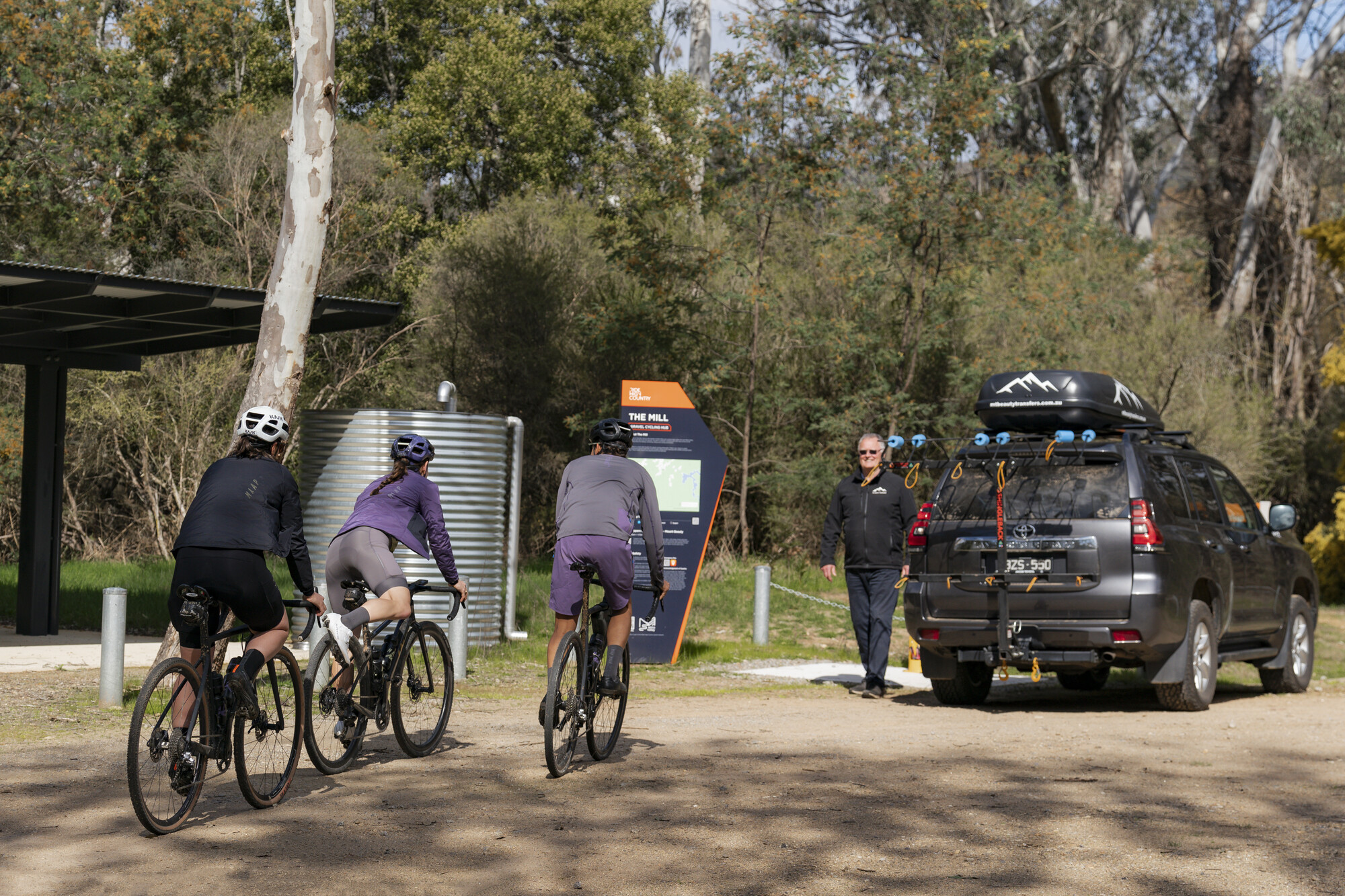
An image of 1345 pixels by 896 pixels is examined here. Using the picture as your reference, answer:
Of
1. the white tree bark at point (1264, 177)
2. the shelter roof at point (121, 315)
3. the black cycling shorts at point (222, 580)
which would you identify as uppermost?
the white tree bark at point (1264, 177)

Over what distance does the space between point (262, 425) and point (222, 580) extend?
711 millimetres

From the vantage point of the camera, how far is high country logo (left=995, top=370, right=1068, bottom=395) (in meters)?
11.1

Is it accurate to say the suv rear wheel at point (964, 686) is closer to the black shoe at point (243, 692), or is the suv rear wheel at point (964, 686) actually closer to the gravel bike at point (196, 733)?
the gravel bike at point (196, 733)

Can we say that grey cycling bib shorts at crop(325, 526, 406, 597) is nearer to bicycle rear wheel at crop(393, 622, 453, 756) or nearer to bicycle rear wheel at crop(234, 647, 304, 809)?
bicycle rear wheel at crop(393, 622, 453, 756)

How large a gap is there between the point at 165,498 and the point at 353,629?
1929cm

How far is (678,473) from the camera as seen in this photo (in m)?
13.0

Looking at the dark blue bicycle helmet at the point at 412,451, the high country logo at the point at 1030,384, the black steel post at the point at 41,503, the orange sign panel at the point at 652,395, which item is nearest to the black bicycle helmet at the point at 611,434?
the dark blue bicycle helmet at the point at 412,451

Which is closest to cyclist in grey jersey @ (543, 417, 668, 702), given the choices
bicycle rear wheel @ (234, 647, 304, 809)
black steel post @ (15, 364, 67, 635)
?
bicycle rear wheel @ (234, 647, 304, 809)

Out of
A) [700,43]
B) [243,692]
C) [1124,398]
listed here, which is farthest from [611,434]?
[700,43]

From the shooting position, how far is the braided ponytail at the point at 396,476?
7.75 meters

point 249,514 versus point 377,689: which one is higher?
point 249,514

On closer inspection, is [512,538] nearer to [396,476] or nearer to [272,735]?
[396,476]

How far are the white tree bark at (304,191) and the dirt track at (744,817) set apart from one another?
3.14 meters

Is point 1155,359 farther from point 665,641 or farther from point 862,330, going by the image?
point 665,641
